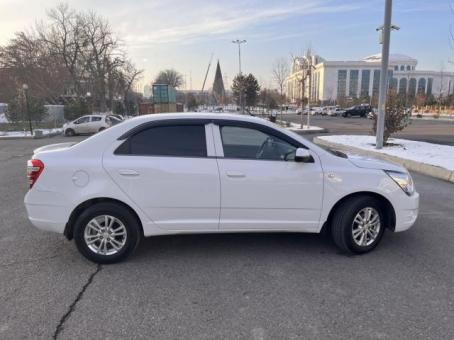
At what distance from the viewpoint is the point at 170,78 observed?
4126 inches

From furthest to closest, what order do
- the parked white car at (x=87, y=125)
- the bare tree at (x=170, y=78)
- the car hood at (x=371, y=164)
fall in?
the bare tree at (x=170, y=78), the parked white car at (x=87, y=125), the car hood at (x=371, y=164)

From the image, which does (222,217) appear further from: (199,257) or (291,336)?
(291,336)

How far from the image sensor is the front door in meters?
4.09

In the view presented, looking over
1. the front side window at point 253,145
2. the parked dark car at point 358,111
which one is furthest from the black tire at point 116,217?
the parked dark car at point 358,111

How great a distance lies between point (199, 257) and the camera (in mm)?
4336

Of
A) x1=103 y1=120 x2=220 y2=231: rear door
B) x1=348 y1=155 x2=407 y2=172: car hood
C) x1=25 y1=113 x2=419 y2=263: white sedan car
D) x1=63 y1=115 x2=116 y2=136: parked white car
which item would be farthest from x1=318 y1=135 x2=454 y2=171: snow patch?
x1=63 y1=115 x2=116 y2=136: parked white car

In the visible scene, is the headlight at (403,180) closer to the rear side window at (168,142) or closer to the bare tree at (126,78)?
the rear side window at (168,142)

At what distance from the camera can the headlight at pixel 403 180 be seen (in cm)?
440

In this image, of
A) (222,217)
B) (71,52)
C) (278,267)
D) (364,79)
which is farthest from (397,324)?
(364,79)

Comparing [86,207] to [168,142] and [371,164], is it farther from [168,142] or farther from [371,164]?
[371,164]

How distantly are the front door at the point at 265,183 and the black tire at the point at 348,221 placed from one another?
0.24m

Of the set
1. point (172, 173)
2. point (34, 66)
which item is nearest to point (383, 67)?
point (172, 173)

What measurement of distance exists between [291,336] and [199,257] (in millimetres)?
1701

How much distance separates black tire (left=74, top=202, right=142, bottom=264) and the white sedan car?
1 centimetres
